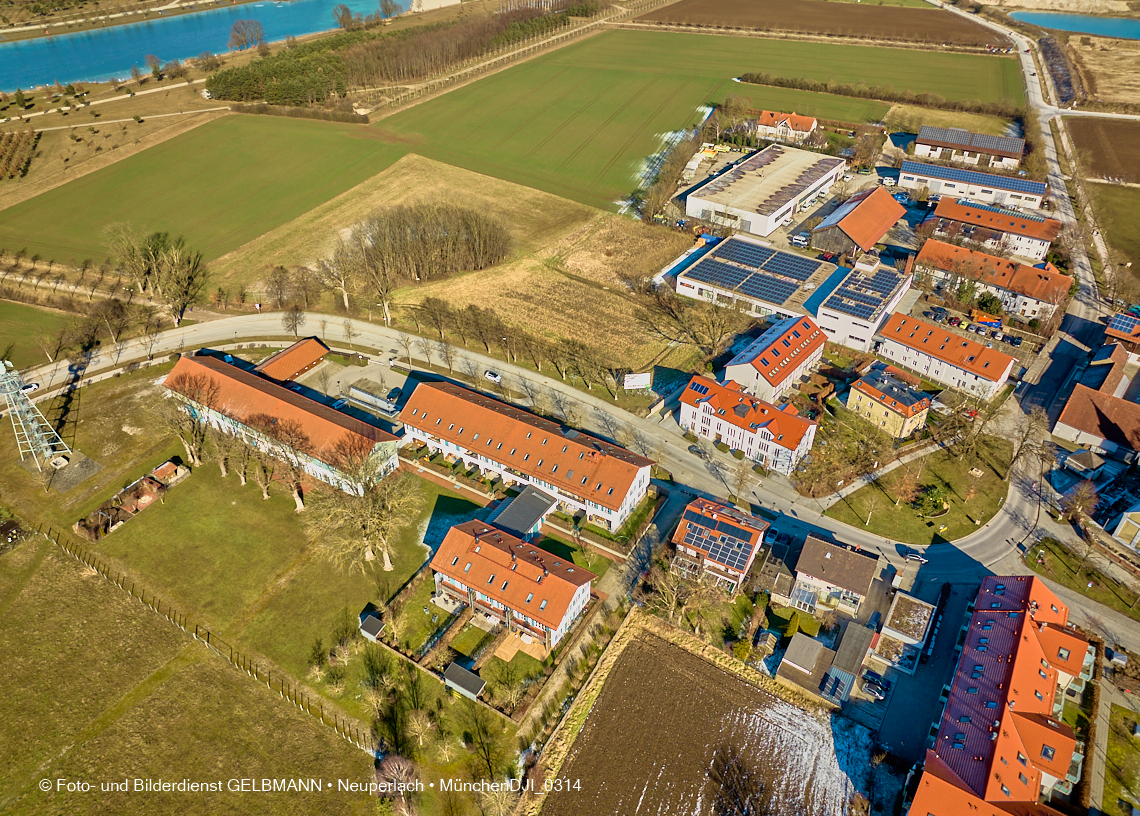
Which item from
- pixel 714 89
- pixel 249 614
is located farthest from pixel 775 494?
pixel 714 89

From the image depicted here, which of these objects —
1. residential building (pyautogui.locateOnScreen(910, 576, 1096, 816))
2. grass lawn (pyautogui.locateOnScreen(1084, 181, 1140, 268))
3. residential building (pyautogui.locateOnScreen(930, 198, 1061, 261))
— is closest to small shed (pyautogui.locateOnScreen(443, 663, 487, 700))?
residential building (pyautogui.locateOnScreen(910, 576, 1096, 816))

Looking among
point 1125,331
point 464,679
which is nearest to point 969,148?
point 1125,331

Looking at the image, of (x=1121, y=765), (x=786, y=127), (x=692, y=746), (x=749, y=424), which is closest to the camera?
(x=1121, y=765)

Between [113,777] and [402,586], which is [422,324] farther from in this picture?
[113,777]

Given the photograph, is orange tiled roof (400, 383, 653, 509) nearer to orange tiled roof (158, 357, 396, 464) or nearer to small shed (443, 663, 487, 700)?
orange tiled roof (158, 357, 396, 464)

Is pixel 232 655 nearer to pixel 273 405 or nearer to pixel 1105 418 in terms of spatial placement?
pixel 273 405
